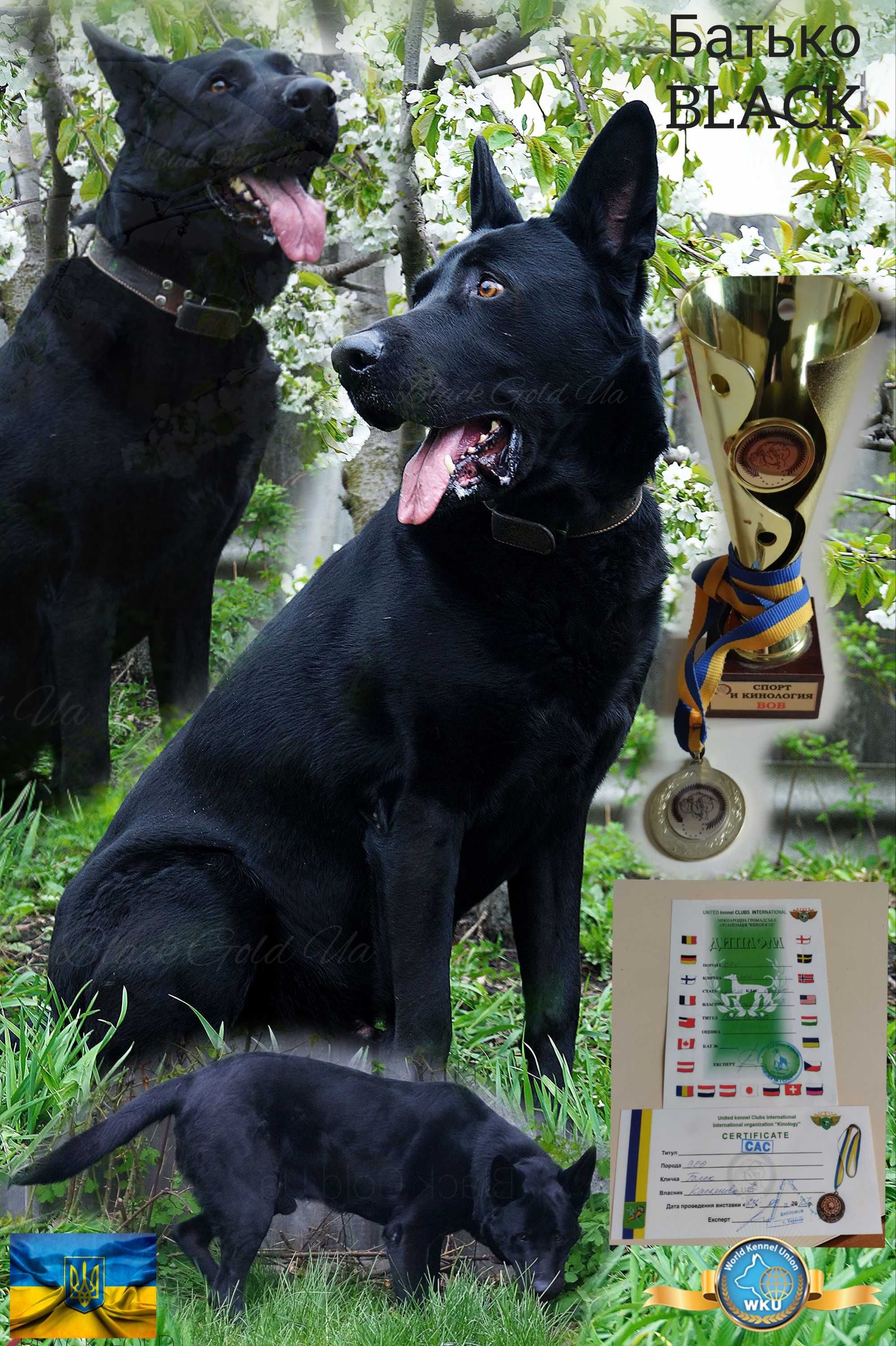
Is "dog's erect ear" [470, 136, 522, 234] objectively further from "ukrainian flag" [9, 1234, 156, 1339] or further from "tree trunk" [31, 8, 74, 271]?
"ukrainian flag" [9, 1234, 156, 1339]

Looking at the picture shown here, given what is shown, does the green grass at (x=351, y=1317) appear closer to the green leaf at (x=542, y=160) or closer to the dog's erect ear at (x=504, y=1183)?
the dog's erect ear at (x=504, y=1183)

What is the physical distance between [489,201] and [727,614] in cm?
90

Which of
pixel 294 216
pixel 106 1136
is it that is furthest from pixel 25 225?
pixel 106 1136

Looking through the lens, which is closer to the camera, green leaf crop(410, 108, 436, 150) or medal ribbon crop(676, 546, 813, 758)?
green leaf crop(410, 108, 436, 150)

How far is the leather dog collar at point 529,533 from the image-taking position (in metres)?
1.89

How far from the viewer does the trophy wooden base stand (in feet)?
7.14

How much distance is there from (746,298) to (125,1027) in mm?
1765

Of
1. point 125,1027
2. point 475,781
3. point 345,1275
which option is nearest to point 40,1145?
point 125,1027

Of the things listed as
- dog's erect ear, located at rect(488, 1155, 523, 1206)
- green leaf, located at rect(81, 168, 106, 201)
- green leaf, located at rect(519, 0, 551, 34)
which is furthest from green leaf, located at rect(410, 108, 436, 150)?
dog's erect ear, located at rect(488, 1155, 523, 1206)

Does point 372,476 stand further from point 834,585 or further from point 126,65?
point 834,585

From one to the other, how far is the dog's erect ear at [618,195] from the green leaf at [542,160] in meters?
0.18

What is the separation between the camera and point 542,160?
195 cm

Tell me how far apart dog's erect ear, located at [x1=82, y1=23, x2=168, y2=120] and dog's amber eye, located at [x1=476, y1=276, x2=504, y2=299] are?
2.30 ft

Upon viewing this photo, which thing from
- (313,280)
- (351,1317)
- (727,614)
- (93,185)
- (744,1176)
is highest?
(93,185)
